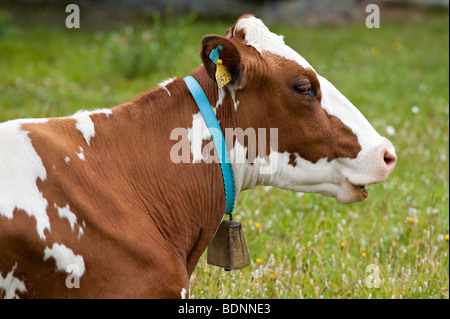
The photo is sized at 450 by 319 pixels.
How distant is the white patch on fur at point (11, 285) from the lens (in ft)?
7.84

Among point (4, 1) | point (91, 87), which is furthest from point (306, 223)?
point (4, 1)

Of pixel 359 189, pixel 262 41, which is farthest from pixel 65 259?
pixel 359 189

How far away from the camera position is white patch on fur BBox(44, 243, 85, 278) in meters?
2.44

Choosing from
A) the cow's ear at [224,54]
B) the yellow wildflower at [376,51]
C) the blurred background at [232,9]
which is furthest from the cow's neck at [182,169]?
the blurred background at [232,9]

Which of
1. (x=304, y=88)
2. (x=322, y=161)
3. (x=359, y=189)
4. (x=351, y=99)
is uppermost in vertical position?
(x=351, y=99)

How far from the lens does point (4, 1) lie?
1266cm

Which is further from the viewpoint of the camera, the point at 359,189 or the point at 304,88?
the point at 359,189

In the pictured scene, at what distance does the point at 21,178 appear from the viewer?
248 cm

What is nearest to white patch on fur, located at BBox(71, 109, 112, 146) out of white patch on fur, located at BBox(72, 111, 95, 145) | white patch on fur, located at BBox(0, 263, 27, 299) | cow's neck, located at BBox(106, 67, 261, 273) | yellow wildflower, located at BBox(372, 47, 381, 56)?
white patch on fur, located at BBox(72, 111, 95, 145)

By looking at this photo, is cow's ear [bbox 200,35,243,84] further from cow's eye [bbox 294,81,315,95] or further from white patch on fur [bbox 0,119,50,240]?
white patch on fur [bbox 0,119,50,240]

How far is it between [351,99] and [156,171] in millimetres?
6873

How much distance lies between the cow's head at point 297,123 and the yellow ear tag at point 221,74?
0.03 meters

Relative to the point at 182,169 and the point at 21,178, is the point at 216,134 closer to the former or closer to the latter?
the point at 182,169

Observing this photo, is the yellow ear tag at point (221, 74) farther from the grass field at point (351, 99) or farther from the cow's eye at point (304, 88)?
the grass field at point (351, 99)
